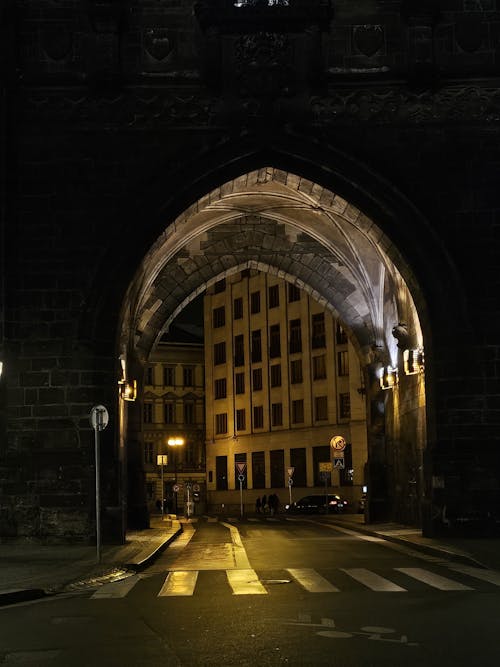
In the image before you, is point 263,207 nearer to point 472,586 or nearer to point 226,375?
point 472,586

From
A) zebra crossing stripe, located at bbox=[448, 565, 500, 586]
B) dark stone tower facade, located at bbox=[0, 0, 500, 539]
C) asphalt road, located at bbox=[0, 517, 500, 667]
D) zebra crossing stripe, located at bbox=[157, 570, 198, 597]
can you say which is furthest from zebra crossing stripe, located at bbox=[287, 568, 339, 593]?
dark stone tower facade, located at bbox=[0, 0, 500, 539]

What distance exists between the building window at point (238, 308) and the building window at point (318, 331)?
9.57 metres

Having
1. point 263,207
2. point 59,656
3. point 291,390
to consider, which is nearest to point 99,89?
point 263,207

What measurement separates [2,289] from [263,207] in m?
11.8

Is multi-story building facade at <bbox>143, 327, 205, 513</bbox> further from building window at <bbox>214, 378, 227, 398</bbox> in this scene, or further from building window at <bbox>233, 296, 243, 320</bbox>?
building window at <bbox>233, 296, 243, 320</bbox>

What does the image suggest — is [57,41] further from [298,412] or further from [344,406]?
[298,412]

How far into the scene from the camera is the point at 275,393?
70000 millimetres

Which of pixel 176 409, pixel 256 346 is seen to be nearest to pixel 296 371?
pixel 256 346

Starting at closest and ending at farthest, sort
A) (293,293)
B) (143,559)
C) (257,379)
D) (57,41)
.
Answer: (143,559)
(57,41)
(293,293)
(257,379)

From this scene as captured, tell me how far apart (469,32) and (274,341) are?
47324mm

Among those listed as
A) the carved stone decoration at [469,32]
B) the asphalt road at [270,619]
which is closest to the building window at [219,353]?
the carved stone decoration at [469,32]

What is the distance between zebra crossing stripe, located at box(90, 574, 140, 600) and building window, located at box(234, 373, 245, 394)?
192 ft

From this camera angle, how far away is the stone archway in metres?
30.2

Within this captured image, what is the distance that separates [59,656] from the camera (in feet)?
27.2
